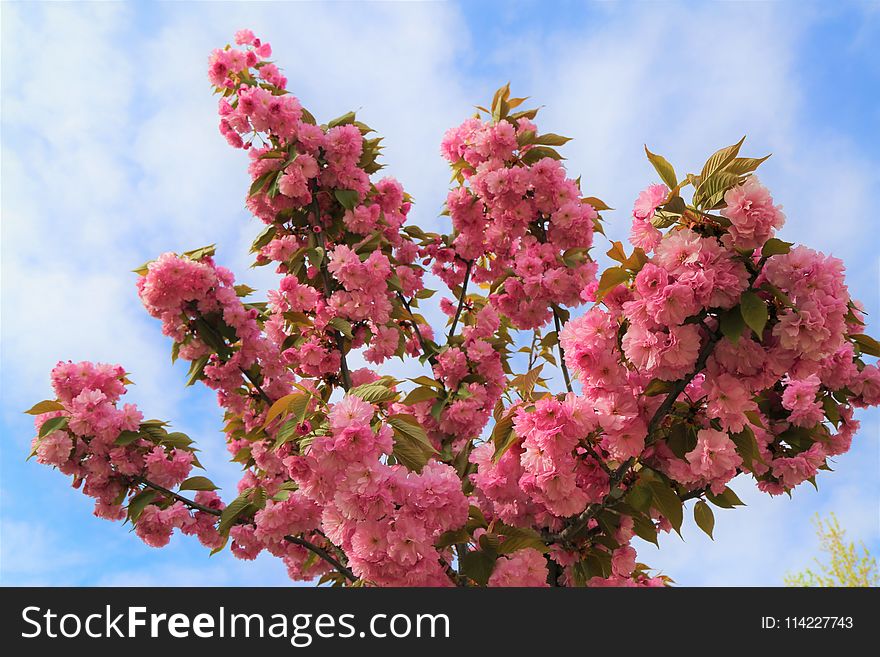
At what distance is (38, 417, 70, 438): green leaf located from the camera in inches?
136

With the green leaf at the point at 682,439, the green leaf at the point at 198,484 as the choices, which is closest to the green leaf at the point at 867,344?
the green leaf at the point at 682,439

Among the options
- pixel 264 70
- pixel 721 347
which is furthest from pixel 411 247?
pixel 721 347

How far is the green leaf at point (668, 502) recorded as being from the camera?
229cm

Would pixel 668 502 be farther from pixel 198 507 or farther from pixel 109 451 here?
pixel 109 451

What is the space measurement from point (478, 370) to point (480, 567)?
2194mm

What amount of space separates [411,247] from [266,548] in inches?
89.3

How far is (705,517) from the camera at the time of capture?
8.38 ft

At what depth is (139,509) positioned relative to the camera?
3.59 m

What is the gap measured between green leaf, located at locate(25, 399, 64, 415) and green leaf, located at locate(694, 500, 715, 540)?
3196mm

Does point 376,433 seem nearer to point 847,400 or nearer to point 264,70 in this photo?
point 847,400

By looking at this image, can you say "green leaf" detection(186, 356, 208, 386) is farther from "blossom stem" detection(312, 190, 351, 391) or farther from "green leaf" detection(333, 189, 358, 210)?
"green leaf" detection(333, 189, 358, 210)

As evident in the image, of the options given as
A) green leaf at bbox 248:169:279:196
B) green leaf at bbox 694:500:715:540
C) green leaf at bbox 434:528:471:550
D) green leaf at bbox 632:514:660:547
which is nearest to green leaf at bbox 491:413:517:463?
green leaf at bbox 434:528:471:550

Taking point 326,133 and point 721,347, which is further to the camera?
point 326,133

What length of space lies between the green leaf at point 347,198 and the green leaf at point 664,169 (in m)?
2.59
